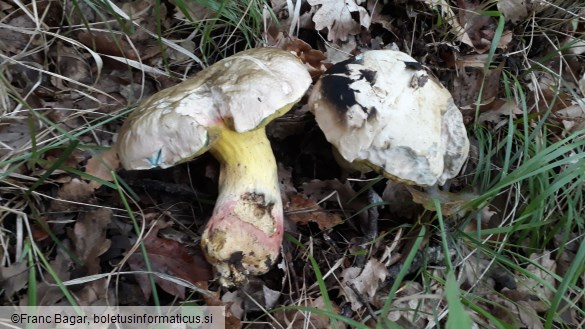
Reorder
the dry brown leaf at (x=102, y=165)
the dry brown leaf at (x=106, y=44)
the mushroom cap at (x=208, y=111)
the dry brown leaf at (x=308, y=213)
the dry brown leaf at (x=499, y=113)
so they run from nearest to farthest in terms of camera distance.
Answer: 1. the mushroom cap at (x=208, y=111)
2. the dry brown leaf at (x=102, y=165)
3. the dry brown leaf at (x=308, y=213)
4. the dry brown leaf at (x=106, y=44)
5. the dry brown leaf at (x=499, y=113)

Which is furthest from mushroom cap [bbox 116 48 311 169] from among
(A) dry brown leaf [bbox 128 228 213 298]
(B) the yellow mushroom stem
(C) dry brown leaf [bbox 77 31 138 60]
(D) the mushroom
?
(C) dry brown leaf [bbox 77 31 138 60]

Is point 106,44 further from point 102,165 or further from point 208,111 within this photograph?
point 208,111

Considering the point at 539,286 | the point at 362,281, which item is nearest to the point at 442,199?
the point at 362,281

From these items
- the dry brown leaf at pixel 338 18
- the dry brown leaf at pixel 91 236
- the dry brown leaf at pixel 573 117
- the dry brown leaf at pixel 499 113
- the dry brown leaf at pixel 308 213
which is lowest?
the dry brown leaf at pixel 573 117

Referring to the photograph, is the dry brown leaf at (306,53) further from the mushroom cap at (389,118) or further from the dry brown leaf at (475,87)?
the dry brown leaf at (475,87)

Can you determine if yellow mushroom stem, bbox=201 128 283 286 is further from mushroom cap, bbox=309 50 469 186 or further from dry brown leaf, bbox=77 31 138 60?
dry brown leaf, bbox=77 31 138 60

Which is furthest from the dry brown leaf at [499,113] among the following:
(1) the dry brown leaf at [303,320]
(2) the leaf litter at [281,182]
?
(1) the dry brown leaf at [303,320]
